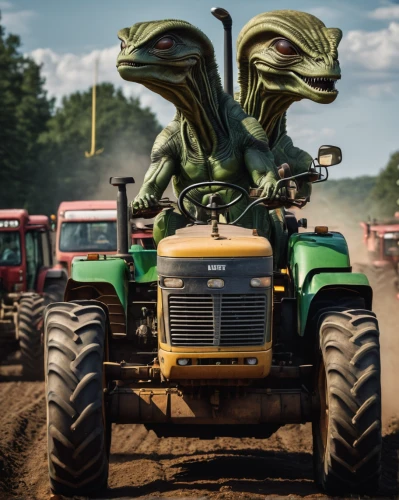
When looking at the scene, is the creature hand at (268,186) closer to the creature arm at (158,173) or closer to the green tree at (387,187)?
the creature arm at (158,173)

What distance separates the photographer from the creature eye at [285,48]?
10.3m

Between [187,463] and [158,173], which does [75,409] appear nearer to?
[187,463]

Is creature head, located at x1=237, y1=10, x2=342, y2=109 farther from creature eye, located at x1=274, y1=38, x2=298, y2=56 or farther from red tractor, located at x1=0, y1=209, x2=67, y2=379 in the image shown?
red tractor, located at x1=0, y1=209, x2=67, y2=379

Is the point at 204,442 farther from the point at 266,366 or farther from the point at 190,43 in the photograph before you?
the point at 190,43

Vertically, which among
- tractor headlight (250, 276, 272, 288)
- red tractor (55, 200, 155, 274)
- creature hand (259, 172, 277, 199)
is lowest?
red tractor (55, 200, 155, 274)

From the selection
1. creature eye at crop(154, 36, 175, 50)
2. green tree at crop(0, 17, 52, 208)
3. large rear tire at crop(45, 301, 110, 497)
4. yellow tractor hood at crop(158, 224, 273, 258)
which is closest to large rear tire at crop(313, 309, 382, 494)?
yellow tractor hood at crop(158, 224, 273, 258)

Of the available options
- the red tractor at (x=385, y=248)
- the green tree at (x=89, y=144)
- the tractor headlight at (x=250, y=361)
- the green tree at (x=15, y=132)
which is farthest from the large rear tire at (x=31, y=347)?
the green tree at (x=89, y=144)

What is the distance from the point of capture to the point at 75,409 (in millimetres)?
7312

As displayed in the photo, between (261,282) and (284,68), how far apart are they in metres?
3.83

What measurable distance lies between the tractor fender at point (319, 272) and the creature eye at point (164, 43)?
81.2 inches

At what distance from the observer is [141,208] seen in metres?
8.96

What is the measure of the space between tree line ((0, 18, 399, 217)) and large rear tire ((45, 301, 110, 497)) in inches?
1515

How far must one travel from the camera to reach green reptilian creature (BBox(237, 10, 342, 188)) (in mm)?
9875

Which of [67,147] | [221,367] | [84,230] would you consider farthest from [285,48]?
[67,147]
